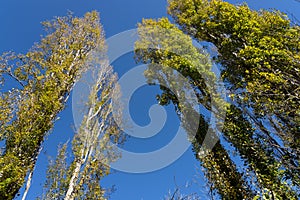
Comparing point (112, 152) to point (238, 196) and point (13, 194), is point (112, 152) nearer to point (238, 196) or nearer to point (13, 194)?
point (13, 194)

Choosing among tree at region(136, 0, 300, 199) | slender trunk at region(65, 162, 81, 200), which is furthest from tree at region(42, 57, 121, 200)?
tree at region(136, 0, 300, 199)

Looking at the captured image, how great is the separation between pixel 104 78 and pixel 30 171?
18.8ft

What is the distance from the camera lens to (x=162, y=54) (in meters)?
9.66

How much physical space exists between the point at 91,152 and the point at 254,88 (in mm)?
5913

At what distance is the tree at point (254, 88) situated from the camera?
18.6 ft

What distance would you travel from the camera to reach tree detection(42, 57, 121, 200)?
7.96 meters

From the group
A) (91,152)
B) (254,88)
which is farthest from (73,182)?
(254,88)

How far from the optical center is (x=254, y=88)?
6301 millimetres

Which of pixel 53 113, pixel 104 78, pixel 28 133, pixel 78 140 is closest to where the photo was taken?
pixel 28 133

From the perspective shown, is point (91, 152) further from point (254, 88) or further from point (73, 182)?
point (254, 88)

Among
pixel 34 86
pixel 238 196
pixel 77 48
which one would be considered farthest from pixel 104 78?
pixel 238 196

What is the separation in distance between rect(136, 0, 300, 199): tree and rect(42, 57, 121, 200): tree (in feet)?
8.99

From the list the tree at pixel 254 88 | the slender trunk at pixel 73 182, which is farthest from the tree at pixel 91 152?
the tree at pixel 254 88

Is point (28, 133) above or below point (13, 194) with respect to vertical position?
above
